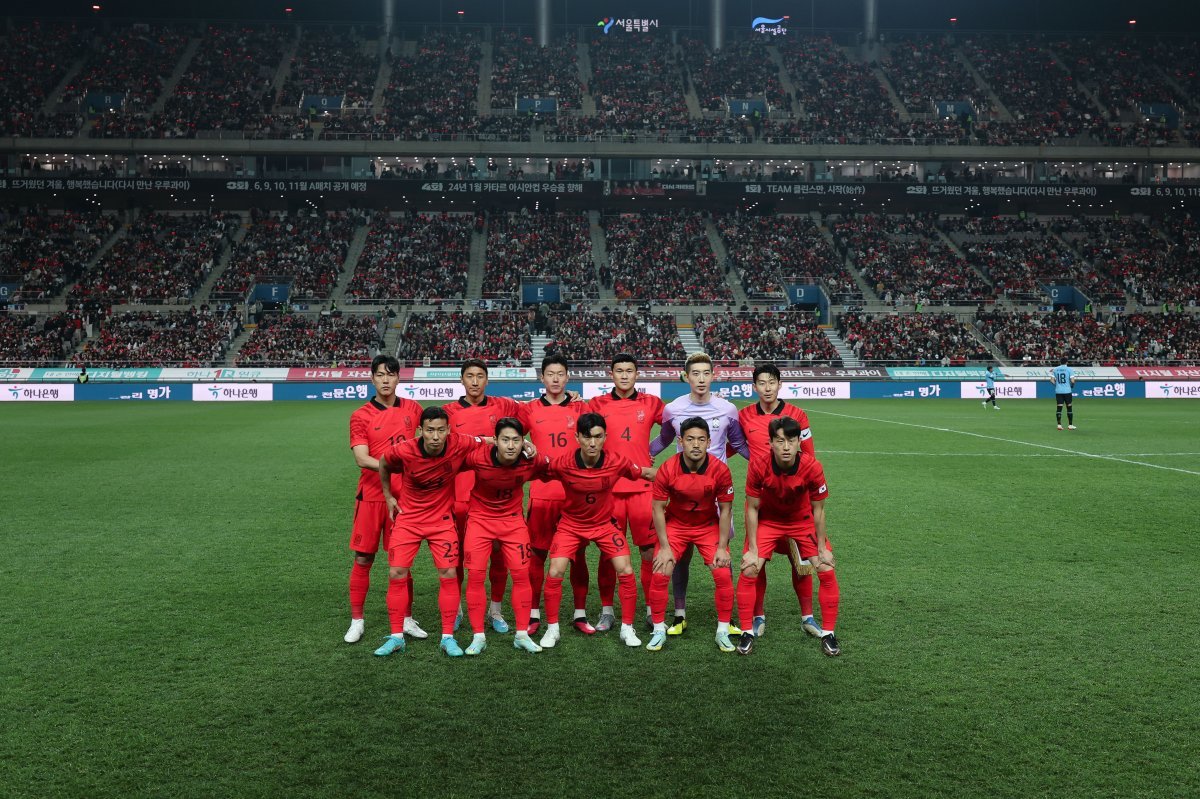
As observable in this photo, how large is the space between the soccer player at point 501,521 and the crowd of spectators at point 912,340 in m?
37.6

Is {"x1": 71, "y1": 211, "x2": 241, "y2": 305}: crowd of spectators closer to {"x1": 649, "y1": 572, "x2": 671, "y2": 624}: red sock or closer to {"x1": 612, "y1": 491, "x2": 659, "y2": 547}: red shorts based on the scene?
{"x1": 612, "y1": 491, "x2": 659, "y2": 547}: red shorts

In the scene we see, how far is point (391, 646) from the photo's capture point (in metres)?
6.65

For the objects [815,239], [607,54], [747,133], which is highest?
[607,54]

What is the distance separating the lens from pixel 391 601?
6730 mm

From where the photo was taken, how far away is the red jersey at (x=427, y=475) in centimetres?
670

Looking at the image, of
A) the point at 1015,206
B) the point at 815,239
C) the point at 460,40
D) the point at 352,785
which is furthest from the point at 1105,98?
the point at 352,785

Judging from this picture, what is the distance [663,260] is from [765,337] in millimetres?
10510

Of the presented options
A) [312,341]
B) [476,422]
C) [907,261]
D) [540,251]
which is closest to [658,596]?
[476,422]

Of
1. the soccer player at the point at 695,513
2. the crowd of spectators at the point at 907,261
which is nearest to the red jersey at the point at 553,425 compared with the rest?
the soccer player at the point at 695,513

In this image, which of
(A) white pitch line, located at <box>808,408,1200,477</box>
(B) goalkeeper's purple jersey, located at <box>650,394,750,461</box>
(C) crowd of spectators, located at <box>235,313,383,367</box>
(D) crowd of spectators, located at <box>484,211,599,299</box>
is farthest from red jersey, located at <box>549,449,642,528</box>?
(D) crowd of spectators, located at <box>484,211,599,299</box>

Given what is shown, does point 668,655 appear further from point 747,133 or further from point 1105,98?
point 1105,98

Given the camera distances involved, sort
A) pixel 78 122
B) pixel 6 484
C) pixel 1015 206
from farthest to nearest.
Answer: pixel 1015 206, pixel 78 122, pixel 6 484

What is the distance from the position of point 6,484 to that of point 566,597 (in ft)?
38.2

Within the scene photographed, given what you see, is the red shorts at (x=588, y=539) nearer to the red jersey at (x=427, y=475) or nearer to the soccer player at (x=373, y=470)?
the red jersey at (x=427, y=475)
